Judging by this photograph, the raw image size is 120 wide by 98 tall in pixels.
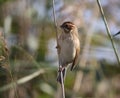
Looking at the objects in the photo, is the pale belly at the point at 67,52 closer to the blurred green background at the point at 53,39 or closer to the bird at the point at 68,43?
the bird at the point at 68,43

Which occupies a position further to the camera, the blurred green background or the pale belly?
the blurred green background

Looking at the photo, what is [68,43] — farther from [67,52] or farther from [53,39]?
[53,39]

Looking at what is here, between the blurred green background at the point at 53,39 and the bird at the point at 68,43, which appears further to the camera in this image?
the blurred green background at the point at 53,39

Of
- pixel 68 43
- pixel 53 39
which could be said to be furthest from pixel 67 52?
pixel 53 39

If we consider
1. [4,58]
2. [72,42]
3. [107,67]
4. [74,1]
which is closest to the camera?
[4,58]

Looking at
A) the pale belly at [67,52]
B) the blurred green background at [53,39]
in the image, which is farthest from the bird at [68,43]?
the blurred green background at [53,39]

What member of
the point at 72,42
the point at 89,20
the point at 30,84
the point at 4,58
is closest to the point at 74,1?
the point at 89,20

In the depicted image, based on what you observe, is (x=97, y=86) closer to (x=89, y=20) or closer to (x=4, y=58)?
(x=89, y=20)

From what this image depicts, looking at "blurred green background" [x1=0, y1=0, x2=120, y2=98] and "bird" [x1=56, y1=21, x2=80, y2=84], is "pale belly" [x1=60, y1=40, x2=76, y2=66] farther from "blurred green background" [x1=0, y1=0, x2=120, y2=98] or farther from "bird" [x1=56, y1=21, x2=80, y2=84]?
"blurred green background" [x1=0, y1=0, x2=120, y2=98]

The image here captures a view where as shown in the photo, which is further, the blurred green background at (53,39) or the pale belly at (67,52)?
the blurred green background at (53,39)

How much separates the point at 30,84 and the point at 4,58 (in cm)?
147

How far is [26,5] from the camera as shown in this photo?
2.98m

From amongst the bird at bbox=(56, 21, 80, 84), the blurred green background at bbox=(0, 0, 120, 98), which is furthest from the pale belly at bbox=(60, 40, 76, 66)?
the blurred green background at bbox=(0, 0, 120, 98)

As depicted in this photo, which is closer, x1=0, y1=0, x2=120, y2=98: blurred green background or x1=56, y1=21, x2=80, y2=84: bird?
x1=56, y1=21, x2=80, y2=84: bird
